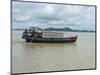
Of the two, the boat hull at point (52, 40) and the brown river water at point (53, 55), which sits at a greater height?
the boat hull at point (52, 40)

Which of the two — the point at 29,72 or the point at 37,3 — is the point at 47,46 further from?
the point at 37,3

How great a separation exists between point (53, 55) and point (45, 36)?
243 mm

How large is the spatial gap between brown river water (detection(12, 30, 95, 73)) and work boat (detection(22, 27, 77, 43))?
46 millimetres

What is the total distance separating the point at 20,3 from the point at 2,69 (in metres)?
0.75

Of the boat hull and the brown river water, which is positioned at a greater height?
the boat hull

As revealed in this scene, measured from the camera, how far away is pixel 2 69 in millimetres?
2115

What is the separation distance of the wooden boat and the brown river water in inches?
1.5

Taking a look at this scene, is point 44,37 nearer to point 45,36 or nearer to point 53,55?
point 45,36

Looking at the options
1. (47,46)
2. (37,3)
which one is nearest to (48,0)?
(37,3)

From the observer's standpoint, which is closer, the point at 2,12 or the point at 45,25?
the point at 2,12

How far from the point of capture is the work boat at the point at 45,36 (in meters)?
2.20

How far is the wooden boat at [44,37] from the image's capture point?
2.19 metres

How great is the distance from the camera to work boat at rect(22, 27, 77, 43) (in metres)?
2.20

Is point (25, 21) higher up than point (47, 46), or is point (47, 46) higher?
point (25, 21)
